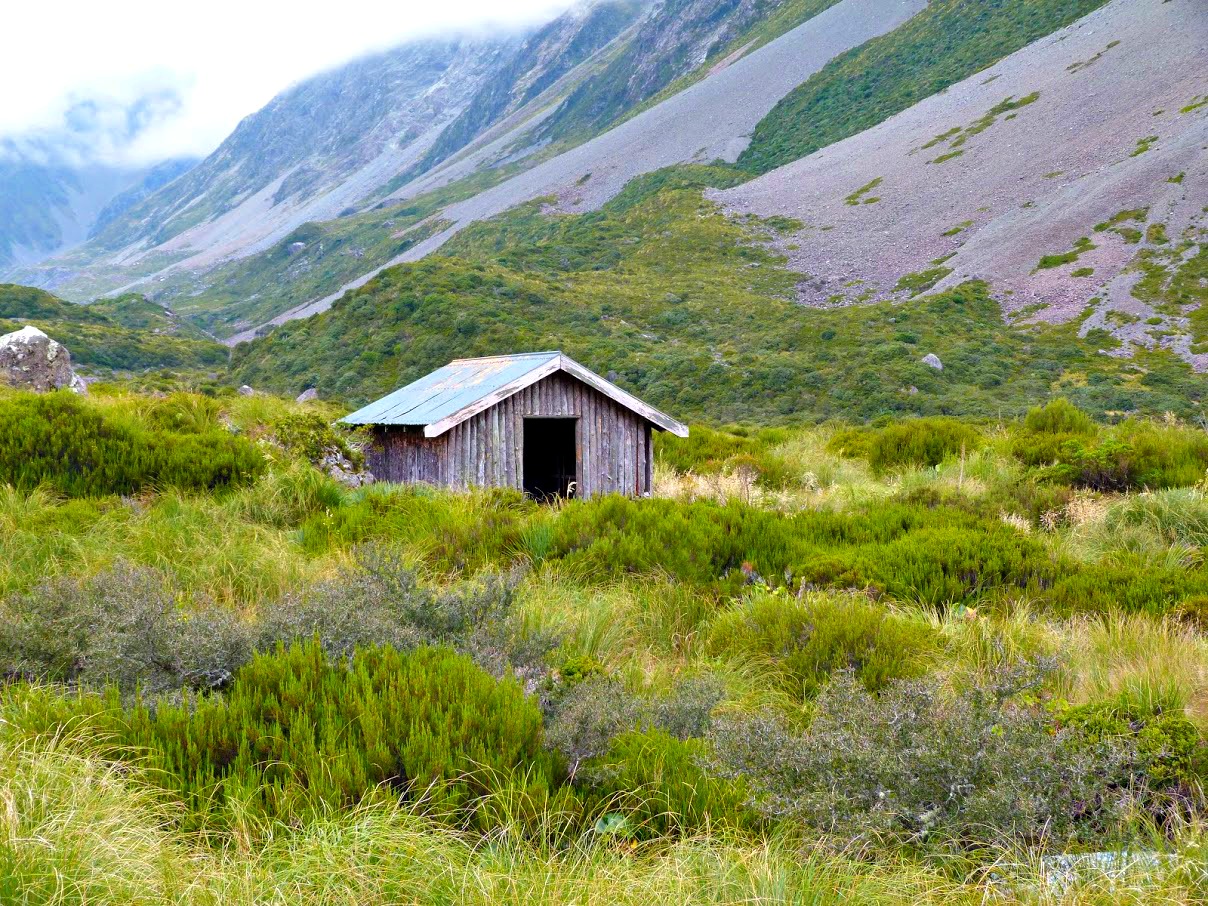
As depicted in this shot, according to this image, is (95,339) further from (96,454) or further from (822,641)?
(822,641)

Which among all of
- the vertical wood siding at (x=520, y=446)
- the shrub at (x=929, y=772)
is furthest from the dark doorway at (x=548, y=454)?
the shrub at (x=929, y=772)

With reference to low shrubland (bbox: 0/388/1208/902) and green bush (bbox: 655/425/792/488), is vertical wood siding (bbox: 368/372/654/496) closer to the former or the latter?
green bush (bbox: 655/425/792/488)

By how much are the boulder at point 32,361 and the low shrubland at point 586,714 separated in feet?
27.3

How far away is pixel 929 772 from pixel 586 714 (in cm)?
134

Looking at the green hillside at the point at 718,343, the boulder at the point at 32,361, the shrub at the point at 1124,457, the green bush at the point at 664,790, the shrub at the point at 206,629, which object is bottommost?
the green bush at the point at 664,790

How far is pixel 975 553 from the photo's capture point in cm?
796

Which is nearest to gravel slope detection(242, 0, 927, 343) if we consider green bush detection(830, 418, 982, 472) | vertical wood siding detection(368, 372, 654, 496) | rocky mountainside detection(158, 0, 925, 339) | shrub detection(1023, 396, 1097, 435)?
rocky mountainside detection(158, 0, 925, 339)

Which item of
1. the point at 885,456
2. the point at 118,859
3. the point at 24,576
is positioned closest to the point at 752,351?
the point at 885,456

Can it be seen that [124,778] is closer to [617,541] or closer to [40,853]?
[40,853]

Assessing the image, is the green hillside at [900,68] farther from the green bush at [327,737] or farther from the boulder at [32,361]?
the green bush at [327,737]

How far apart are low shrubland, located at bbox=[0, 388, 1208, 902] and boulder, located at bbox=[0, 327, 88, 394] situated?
834 centimetres

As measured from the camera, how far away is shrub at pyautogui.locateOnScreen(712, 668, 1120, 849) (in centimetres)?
326

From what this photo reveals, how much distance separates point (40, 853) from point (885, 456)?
1541 centimetres

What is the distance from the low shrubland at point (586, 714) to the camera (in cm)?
293
